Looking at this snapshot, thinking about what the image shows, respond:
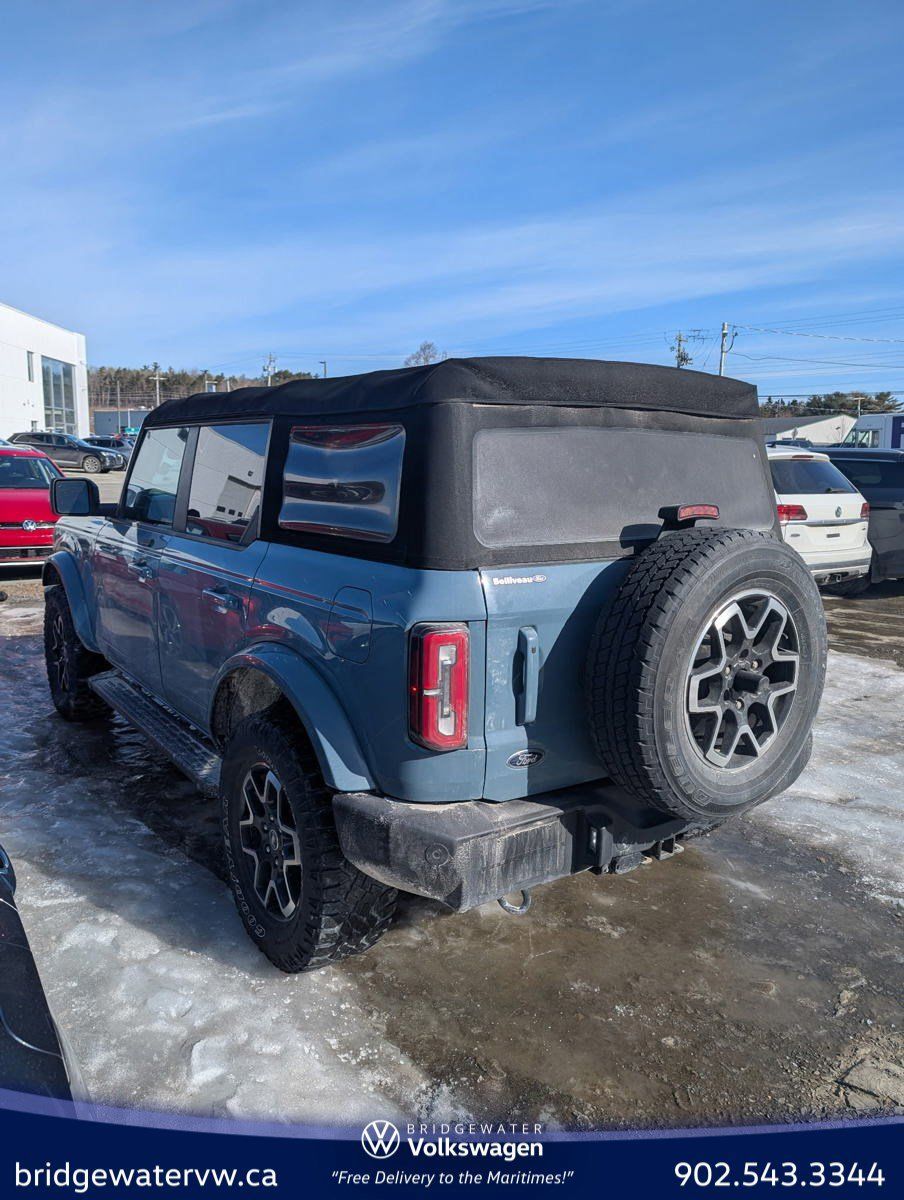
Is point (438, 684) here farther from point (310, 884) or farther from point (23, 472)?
point (23, 472)

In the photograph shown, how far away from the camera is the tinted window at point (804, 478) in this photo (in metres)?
9.18

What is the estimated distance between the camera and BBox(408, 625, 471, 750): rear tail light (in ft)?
8.01

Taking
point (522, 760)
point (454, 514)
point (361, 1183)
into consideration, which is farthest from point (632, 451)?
point (361, 1183)

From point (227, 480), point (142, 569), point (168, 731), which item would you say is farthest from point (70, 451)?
point (227, 480)

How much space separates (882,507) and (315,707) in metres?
9.70

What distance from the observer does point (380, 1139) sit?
2359 mm

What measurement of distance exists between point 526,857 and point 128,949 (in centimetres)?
156

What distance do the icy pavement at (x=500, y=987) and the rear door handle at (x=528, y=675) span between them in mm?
1057

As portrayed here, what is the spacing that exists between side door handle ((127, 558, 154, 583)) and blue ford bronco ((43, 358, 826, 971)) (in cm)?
100

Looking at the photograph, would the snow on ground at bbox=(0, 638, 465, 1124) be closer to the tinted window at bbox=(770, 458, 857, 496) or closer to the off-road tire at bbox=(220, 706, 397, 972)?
the off-road tire at bbox=(220, 706, 397, 972)

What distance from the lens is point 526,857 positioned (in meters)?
2.62

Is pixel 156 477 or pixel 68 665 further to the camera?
pixel 68 665

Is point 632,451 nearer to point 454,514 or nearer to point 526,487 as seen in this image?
point 526,487

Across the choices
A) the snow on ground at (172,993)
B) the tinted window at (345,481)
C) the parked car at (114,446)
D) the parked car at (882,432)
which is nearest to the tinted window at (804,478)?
the tinted window at (345,481)
